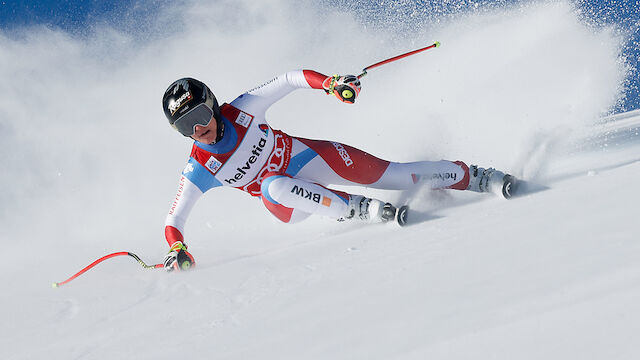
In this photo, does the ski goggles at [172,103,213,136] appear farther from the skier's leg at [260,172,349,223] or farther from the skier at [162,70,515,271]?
the skier's leg at [260,172,349,223]

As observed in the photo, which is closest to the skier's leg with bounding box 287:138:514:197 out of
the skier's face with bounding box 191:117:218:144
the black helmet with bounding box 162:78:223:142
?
the skier's face with bounding box 191:117:218:144

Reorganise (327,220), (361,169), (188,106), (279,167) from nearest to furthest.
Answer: (188,106) < (279,167) < (361,169) < (327,220)

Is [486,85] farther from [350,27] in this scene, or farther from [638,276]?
[638,276]

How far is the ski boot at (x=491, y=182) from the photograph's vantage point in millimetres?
3580

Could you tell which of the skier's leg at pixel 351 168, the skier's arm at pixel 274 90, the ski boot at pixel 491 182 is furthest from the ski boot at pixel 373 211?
the skier's arm at pixel 274 90

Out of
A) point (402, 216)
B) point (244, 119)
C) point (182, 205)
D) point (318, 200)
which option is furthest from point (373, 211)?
point (182, 205)

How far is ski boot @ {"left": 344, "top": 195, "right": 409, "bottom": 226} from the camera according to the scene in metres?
3.62

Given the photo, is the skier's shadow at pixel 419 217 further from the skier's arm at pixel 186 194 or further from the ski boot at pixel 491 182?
the skier's arm at pixel 186 194

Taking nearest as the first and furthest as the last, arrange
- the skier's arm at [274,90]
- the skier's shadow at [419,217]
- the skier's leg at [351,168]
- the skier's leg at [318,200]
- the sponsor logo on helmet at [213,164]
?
the skier's shadow at [419,217] → the skier's leg at [318,200] → the sponsor logo on helmet at [213,164] → the skier's arm at [274,90] → the skier's leg at [351,168]

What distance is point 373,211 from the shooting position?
3742mm

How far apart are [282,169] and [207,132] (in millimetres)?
595

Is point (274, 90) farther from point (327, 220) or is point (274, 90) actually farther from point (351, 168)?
point (327, 220)

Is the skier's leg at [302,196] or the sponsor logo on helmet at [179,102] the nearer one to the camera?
the sponsor logo on helmet at [179,102]

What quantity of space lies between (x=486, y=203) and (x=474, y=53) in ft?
12.6
